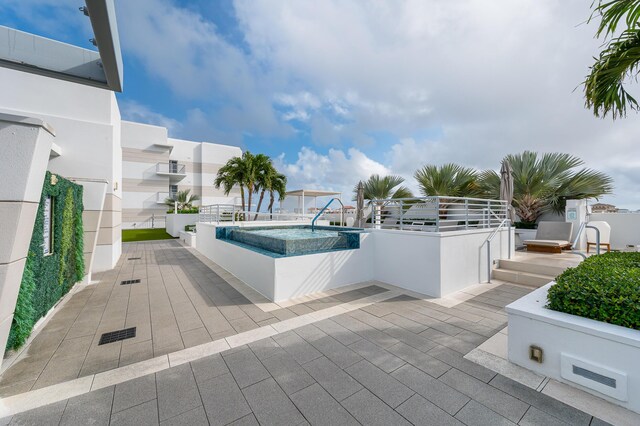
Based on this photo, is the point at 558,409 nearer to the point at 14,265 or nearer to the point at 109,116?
the point at 14,265

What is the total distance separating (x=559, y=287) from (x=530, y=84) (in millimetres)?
7969

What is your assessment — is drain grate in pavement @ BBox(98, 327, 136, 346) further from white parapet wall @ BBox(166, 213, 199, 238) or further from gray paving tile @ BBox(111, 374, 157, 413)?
white parapet wall @ BBox(166, 213, 199, 238)

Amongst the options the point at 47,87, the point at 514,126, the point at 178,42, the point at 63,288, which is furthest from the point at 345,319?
the point at 514,126

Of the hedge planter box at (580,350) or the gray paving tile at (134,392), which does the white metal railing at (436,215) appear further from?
the gray paving tile at (134,392)

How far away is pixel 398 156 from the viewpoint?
58.5ft

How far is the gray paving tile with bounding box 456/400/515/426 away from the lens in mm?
1915

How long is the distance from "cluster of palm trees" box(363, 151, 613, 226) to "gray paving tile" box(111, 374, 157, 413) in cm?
1062

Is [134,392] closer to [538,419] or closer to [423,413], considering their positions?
[423,413]

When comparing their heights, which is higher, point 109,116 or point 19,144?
point 109,116

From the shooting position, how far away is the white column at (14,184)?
2314 mm

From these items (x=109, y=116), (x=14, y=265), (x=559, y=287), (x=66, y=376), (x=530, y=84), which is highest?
(x=530, y=84)

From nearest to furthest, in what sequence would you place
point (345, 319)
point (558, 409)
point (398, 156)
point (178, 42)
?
point (558, 409) < point (345, 319) < point (178, 42) < point (398, 156)

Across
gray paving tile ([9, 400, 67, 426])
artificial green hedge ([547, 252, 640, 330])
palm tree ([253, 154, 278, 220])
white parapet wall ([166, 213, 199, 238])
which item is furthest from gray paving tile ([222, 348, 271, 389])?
white parapet wall ([166, 213, 199, 238])

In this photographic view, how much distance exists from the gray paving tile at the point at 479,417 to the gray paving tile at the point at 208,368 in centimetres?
216
